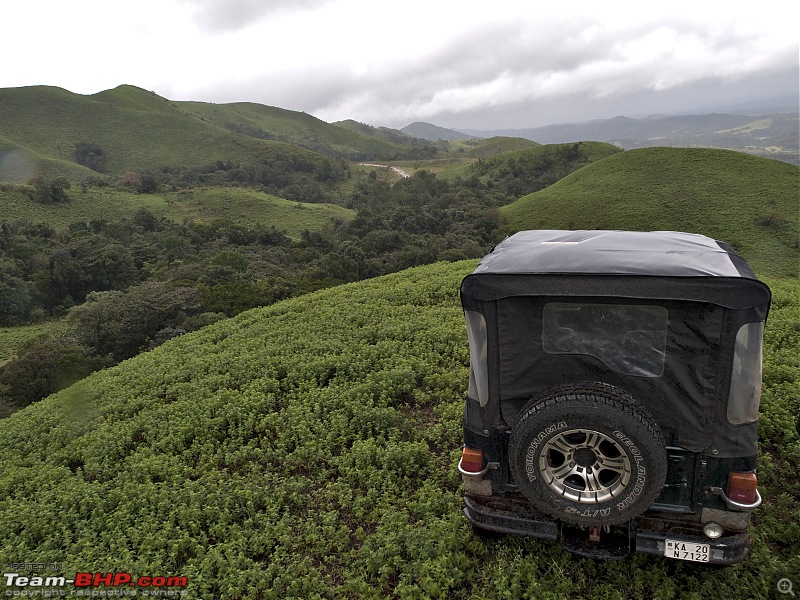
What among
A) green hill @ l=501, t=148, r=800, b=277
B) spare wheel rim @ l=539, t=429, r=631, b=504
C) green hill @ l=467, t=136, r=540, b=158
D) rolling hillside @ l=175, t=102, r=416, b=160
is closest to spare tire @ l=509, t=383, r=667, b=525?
spare wheel rim @ l=539, t=429, r=631, b=504

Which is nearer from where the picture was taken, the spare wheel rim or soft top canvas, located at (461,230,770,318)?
soft top canvas, located at (461,230,770,318)

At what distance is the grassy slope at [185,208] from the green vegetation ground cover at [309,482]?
5909 cm

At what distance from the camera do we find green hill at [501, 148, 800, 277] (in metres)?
41.1

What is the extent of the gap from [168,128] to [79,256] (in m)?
93.2

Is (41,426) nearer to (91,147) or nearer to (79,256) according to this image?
(79,256)

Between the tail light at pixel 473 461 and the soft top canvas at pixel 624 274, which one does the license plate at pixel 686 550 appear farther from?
the soft top canvas at pixel 624 274

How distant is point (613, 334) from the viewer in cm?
384

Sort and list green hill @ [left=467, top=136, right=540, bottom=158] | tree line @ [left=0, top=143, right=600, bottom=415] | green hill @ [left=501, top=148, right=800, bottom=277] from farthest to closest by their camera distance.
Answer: green hill @ [left=467, top=136, right=540, bottom=158]
green hill @ [left=501, top=148, right=800, bottom=277]
tree line @ [left=0, top=143, right=600, bottom=415]

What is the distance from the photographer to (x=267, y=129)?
187 meters

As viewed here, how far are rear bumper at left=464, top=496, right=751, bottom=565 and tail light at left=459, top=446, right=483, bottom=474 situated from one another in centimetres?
44

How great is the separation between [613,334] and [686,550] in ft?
6.43

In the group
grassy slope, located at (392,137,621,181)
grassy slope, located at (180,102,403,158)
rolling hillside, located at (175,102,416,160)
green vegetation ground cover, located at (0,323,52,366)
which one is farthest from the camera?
grassy slope, located at (180,102,403,158)

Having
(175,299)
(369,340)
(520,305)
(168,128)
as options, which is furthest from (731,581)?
(168,128)

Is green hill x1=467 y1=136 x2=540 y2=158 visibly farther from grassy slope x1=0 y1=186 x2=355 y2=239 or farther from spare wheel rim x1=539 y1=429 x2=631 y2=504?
spare wheel rim x1=539 y1=429 x2=631 y2=504
